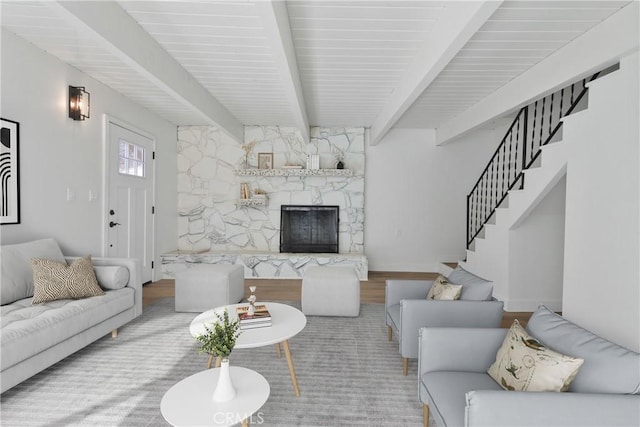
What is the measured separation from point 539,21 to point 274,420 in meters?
3.31

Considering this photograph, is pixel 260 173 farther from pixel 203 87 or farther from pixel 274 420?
pixel 274 420

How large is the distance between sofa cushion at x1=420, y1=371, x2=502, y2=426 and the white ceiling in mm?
1991

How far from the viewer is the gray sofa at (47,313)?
208 cm

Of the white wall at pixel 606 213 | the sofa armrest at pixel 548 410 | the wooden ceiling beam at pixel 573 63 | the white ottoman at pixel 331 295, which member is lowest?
the white ottoman at pixel 331 295

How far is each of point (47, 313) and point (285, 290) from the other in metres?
2.91

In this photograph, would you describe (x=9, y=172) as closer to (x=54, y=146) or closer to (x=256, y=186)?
(x=54, y=146)

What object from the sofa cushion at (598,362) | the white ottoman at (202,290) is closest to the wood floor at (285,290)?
the white ottoman at (202,290)

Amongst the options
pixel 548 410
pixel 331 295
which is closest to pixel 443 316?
pixel 548 410

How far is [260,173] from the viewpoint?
19.2ft

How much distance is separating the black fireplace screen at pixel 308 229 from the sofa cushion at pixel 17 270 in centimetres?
362

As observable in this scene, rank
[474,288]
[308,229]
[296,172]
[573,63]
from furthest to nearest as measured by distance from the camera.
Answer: [308,229] < [296,172] < [573,63] < [474,288]

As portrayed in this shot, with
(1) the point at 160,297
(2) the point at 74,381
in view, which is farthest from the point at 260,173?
Answer: (2) the point at 74,381

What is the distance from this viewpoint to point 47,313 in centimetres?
238

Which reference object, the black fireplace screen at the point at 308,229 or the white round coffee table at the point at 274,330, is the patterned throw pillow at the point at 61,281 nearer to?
the white round coffee table at the point at 274,330
